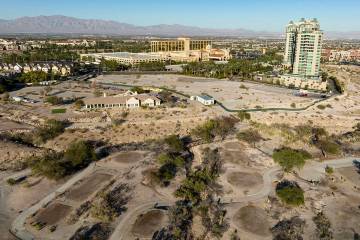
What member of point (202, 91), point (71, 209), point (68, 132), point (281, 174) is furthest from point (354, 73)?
point (71, 209)

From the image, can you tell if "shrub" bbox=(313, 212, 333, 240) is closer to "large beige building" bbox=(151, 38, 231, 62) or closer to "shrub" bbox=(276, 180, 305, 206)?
"shrub" bbox=(276, 180, 305, 206)

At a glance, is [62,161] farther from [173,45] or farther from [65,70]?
[173,45]

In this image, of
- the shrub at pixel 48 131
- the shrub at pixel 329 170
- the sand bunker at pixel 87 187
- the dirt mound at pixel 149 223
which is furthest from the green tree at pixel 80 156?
the shrub at pixel 329 170

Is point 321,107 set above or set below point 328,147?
above

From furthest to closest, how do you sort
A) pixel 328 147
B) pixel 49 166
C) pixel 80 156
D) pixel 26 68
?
pixel 26 68 → pixel 328 147 → pixel 80 156 → pixel 49 166

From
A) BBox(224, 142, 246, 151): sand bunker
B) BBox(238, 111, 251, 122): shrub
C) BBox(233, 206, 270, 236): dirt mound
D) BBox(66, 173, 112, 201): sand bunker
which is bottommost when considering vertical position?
BBox(233, 206, 270, 236): dirt mound

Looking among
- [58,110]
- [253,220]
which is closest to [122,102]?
[58,110]

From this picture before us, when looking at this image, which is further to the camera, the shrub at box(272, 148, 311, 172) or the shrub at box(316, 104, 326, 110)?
the shrub at box(316, 104, 326, 110)

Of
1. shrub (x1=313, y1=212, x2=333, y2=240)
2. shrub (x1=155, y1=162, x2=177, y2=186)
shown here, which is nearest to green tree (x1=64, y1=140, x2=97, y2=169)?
shrub (x1=155, y1=162, x2=177, y2=186)
